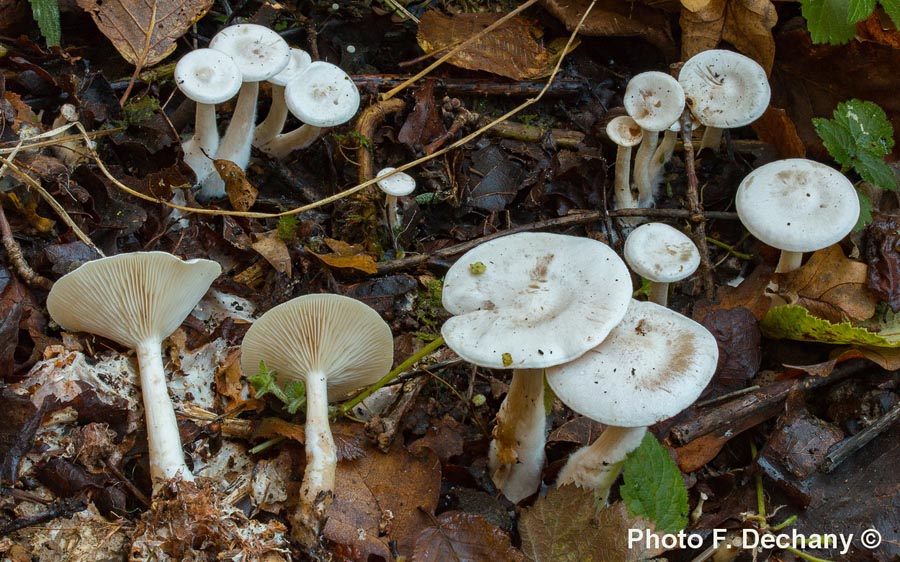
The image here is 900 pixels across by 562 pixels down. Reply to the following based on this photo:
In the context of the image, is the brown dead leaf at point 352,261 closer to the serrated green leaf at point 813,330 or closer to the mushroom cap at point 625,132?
the mushroom cap at point 625,132

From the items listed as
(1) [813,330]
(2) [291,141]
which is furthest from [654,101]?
(2) [291,141]

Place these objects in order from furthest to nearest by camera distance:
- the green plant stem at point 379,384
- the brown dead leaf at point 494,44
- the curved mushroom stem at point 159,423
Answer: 1. the brown dead leaf at point 494,44
2. the green plant stem at point 379,384
3. the curved mushroom stem at point 159,423

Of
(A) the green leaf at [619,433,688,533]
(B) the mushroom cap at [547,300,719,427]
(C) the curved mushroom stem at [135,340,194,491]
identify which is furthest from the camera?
(C) the curved mushroom stem at [135,340,194,491]

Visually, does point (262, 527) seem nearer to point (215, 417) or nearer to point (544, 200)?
point (215, 417)

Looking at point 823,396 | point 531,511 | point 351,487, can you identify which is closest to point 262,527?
point 351,487

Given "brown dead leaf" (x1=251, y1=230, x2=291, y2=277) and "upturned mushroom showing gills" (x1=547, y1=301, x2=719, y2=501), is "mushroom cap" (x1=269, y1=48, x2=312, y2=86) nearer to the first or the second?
"brown dead leaf" (x1=251, y1=230, x2=291, y2=277)

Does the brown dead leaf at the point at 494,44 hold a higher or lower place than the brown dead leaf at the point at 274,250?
higher

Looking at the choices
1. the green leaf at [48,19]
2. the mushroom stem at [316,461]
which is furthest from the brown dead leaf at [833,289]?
the green leaf at [48,19]

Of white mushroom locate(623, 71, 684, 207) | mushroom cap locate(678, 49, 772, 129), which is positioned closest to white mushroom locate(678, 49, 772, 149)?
mushroom cap locate(678, 49, 772, 129)
